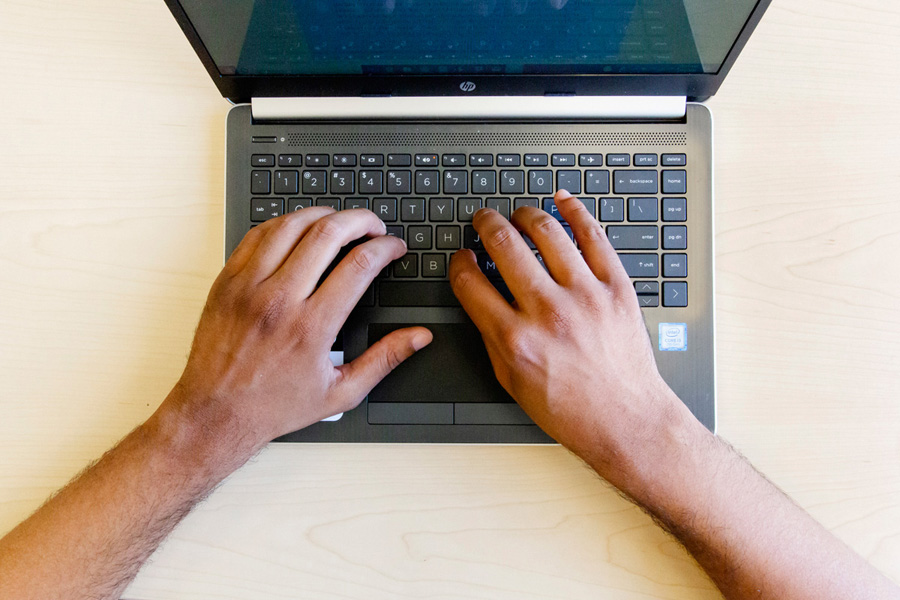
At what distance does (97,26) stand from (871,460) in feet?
3.51

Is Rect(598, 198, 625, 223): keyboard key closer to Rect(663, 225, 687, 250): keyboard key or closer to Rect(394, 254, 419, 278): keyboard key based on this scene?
Rect(663, 225, 687, 250): keyboard key

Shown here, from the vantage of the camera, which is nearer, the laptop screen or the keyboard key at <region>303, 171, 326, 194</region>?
the laptop screen

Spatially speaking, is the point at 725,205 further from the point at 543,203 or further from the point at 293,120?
the point at 293,120

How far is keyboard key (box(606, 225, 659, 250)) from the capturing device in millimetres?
641

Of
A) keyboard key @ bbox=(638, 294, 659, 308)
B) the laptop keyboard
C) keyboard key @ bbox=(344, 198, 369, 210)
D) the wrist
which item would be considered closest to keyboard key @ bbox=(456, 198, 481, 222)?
the laptop keyboard

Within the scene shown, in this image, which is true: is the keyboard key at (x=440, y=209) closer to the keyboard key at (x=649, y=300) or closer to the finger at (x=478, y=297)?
the finger at (x=478, y=297)

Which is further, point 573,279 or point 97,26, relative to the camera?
point 97,26

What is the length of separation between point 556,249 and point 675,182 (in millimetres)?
181

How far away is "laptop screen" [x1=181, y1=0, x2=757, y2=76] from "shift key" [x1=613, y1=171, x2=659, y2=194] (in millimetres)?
110

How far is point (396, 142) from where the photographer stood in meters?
0.66

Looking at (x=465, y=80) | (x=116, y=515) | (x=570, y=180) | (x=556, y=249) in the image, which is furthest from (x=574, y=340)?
(x=116, y=515)

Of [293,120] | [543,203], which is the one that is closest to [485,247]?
[543,203]

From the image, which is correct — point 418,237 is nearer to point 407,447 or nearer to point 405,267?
Answer: point 405,267

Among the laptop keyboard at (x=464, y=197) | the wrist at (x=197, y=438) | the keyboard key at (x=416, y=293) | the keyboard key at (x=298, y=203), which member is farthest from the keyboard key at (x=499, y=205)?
the wrist at (x=197, y=438)
